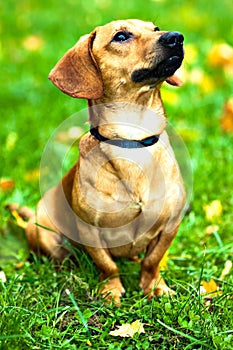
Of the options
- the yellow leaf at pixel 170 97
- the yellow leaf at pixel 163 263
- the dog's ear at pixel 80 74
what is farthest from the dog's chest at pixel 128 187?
the yellow leaf at pixel 170 97

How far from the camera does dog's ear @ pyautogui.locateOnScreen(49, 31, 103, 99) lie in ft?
9.11

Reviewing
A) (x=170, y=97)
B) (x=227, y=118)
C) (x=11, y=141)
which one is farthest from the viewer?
(x=170, y=97)

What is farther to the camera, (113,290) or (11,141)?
(11,141)

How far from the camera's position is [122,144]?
9.30ft

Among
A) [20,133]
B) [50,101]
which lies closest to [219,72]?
[50,101]

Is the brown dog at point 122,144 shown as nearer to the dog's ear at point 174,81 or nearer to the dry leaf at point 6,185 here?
the dog's ear at point 174,81

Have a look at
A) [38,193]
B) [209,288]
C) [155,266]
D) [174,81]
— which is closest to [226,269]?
[209,288]

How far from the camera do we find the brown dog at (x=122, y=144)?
9.09ft

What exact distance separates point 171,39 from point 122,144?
1.70ft

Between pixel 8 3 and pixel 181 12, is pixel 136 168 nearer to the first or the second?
pixel 181 12

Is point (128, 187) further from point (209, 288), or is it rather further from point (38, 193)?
point (38, 193)

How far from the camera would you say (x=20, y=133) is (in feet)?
15.3

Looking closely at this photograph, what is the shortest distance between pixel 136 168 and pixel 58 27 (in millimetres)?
4099

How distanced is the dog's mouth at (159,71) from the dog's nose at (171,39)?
46 millimetres
